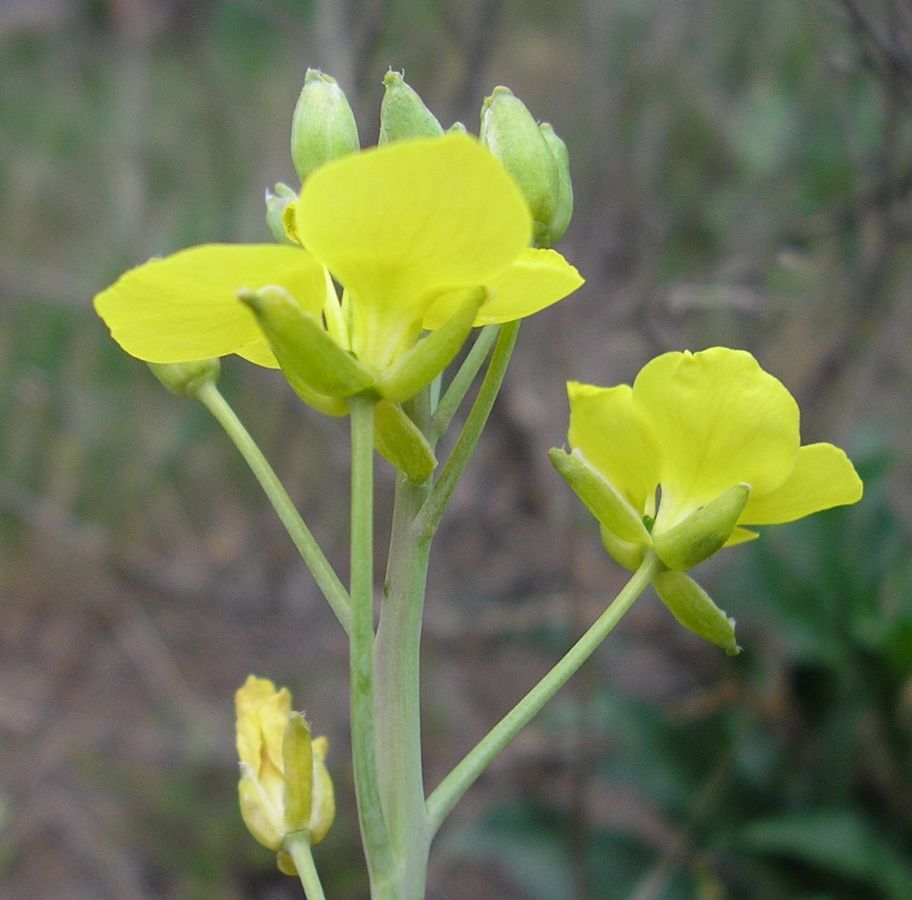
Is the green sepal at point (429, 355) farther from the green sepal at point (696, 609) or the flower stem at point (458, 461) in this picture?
the green sepal at point (696, 609)

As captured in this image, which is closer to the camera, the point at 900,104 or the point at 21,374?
the point at 900,104

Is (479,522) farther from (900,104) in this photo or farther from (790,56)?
(790,56)

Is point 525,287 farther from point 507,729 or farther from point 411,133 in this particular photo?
point 507,729

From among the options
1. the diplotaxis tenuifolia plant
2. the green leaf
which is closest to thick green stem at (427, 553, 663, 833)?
the diplotaxis tenuifolia plant

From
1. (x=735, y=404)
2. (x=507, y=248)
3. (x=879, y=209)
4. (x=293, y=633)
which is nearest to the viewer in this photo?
(x=507, y=248)

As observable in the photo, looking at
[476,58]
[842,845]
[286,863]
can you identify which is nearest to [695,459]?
[286,863]

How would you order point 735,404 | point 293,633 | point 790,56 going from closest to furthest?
point 735,404 < point 293,633 < point 790,56

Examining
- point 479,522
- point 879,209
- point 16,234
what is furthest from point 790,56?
point 16,234
